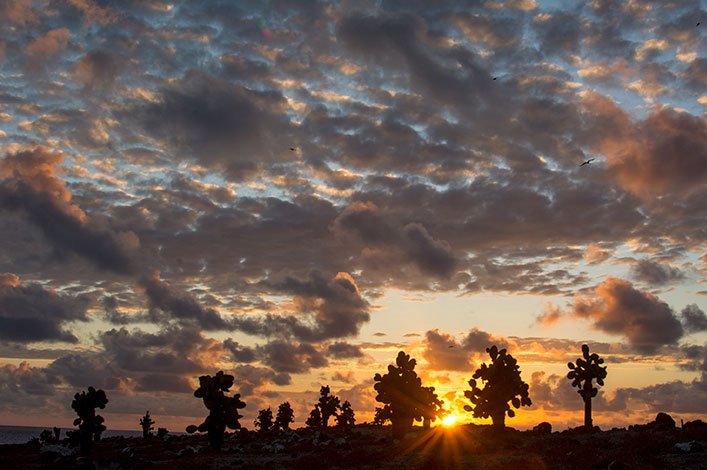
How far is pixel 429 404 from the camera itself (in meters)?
65.6

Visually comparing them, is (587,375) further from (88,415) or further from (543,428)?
(88,415)

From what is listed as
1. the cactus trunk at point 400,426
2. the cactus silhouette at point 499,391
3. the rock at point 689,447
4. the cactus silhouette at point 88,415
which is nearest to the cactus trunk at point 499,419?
the cactus silhouette at point 499,391

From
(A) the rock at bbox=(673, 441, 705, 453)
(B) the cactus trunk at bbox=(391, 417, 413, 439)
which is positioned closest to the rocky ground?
(A) the rock at bbox=(673, 441, 705, 453)

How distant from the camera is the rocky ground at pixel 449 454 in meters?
39.6

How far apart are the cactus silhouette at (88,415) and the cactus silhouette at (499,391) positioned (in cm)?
3806

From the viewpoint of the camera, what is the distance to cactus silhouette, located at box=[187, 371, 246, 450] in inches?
2224

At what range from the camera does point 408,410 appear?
63.5 m

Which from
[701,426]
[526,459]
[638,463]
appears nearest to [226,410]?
[526,459]

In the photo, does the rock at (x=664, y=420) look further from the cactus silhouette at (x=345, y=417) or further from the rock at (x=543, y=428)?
the cactus silhouette at (x=345, y=417)

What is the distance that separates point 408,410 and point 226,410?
19.1m

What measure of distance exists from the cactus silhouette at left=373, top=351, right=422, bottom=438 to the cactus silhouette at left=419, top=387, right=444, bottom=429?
0.57 m

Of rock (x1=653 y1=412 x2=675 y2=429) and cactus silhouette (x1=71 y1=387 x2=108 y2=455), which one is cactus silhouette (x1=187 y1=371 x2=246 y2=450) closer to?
cactus silhouette (x1=71 y1=387 x2=108 y2=455)

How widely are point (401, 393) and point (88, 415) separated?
32.3 m

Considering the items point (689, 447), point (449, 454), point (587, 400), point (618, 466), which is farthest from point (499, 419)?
point (618, 466)
